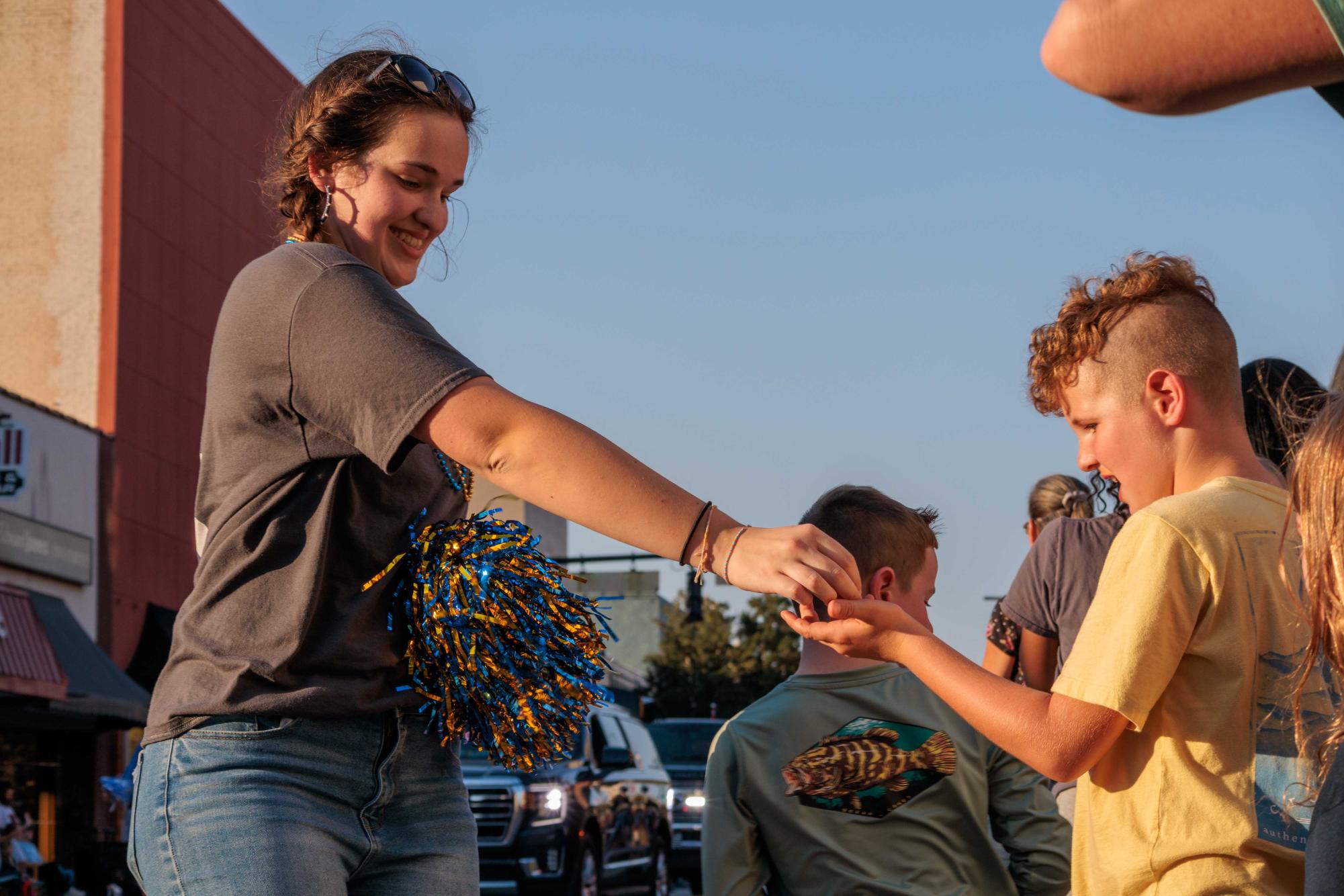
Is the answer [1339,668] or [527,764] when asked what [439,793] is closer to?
[527,764]

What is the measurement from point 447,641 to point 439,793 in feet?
1.02

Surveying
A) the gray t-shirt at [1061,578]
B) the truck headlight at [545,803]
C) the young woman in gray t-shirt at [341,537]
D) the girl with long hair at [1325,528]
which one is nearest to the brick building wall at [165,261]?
the truck headlight at [545,803]

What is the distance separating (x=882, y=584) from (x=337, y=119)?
185 centimetres

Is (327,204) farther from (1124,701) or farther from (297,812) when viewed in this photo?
(1124,701)

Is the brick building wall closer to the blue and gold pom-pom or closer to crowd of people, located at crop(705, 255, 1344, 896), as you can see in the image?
crowd of people, located at crop(705, 255, 1344, 896)

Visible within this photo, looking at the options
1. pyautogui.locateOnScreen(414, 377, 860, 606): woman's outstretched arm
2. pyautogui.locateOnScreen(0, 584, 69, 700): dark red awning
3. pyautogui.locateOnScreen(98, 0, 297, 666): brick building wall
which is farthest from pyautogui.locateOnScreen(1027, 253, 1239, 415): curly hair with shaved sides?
pyautogui.locateOnScreen(98, 0, 297, 666): brick building wall

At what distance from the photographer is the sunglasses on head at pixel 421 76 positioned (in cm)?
289

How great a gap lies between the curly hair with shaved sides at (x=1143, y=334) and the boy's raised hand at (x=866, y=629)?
69cm

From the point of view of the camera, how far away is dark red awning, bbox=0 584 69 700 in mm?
19484

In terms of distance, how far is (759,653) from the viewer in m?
62.4

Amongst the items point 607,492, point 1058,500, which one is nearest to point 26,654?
point 1058,500

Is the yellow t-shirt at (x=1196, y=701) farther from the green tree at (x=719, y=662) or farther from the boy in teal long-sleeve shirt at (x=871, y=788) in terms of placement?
the green tree at (x=719, y=662)

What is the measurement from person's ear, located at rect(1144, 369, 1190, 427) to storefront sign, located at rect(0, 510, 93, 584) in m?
20.3

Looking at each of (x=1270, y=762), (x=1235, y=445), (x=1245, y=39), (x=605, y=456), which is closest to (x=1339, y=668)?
(x=1270, y=762)
